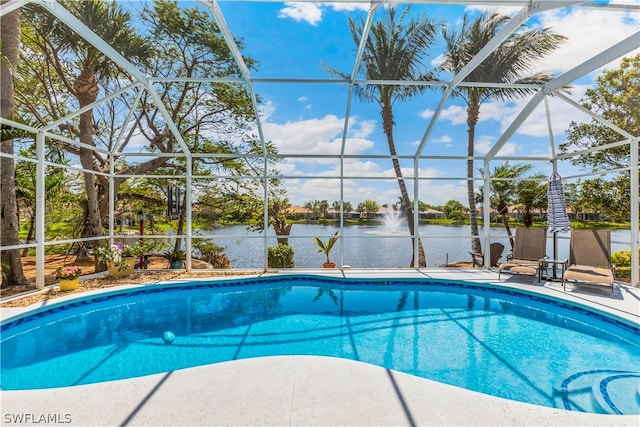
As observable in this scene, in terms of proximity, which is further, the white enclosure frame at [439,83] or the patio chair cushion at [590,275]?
the patio chair cushion at [590,275]

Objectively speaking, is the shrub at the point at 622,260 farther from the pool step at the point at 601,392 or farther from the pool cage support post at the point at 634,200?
the pool step at the point at 601,392

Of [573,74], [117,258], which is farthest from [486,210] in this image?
[117,258]

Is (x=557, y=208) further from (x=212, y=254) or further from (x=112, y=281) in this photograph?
(x=212, y=254)

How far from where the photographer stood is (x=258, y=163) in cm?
1303

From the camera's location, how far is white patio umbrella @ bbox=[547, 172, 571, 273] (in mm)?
6848

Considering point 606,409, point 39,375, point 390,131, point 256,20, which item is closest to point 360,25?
point 256,20

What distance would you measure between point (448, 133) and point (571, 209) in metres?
6.04

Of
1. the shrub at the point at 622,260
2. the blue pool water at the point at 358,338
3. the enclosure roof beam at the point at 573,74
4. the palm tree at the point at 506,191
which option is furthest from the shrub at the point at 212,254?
the shrub at the point at 622,260

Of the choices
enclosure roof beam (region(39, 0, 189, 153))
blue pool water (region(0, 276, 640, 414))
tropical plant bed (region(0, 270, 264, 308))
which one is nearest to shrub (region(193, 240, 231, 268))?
tropical plant bed (region(0, 270, 264, 308))

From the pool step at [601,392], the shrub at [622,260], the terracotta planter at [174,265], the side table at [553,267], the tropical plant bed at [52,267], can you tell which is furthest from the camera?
the shrub at [622,260]

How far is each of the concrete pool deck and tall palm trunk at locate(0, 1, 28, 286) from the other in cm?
506

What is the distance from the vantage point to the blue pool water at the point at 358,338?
344 centimetres

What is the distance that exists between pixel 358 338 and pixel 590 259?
5.56m

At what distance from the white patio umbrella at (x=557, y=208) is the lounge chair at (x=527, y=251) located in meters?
0.35
